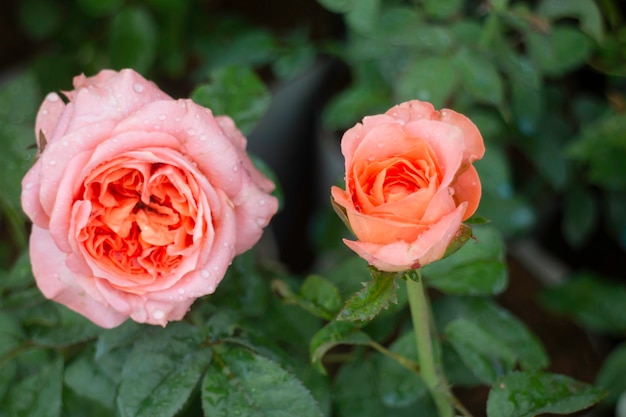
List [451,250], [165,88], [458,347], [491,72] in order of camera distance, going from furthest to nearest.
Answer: [165,88]
[491,72]
[458,347]
[451,250]

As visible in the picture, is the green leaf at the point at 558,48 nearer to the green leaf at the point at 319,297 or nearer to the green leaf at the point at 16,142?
the green leaf at the point at 319,297

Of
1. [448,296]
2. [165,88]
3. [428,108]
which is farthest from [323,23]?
[428,108]

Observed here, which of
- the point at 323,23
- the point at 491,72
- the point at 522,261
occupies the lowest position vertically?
the point at 522,261

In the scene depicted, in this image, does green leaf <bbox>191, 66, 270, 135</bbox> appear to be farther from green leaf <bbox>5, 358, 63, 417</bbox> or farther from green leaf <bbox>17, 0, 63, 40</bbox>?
green leaf <bbox>17, 0, 63, 40</bbox>

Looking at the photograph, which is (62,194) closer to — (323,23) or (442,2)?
(442,2)

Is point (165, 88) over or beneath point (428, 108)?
beneath

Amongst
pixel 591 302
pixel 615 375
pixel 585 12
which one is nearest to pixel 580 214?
pixel 591 302

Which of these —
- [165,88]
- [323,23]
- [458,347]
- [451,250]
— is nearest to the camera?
[451,250]
